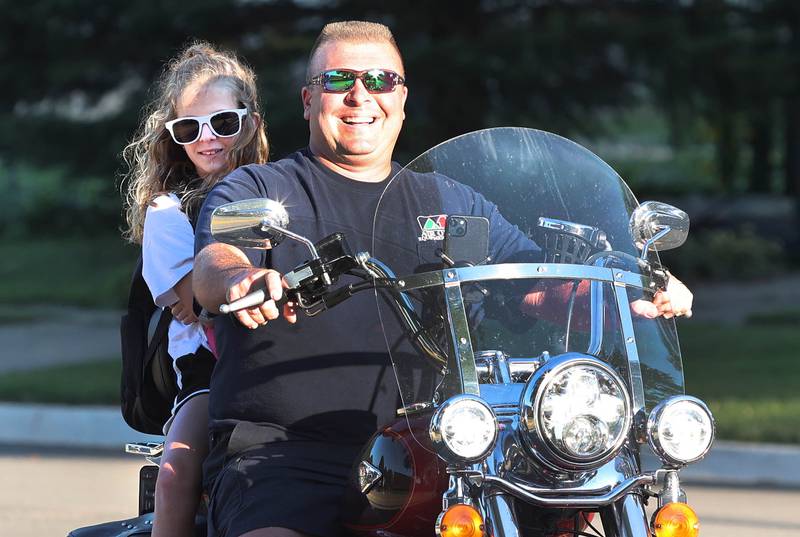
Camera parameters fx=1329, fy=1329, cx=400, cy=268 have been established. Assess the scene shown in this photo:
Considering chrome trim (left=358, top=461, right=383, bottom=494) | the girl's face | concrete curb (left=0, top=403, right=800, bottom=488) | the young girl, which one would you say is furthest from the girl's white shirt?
concrete curb (left=0, top=403, right=800, bottom=488)

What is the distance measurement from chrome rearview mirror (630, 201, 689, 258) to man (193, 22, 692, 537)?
30 centimetres

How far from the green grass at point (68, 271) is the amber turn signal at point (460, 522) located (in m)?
13.5

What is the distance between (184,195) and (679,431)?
6.03 feet

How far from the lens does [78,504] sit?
7086 mm

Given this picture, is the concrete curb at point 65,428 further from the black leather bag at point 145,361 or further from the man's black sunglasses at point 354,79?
the man's black sunglasses at point 354,79

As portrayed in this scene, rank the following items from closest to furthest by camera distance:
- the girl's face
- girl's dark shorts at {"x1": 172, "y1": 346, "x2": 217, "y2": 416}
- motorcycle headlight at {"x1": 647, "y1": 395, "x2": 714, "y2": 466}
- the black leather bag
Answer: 1. motorcycle headlight at {"x1": 647, "y1": 395, "x2": 714, "y2": 466}
2. girl's dark shorts at {"x1": 172, "y1": 346, "x2": 217, "y2": 416}
3. the black leather bag
4. the girl's face

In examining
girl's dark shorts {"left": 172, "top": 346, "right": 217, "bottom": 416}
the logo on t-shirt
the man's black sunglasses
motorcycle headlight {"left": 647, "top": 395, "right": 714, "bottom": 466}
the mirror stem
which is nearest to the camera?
motorcycle headlight {"left": 647, "top": 395, "right": 714, "bottom": 466}

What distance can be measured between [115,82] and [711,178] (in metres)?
17.6

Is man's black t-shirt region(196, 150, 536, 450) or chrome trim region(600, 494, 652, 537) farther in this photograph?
man's black t-shirt region(196, 150, 536, 450)

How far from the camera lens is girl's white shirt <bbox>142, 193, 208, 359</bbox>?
3594 mm

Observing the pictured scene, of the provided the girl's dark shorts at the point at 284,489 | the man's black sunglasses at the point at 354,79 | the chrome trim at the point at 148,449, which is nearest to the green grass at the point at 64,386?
the chrome trim at the point at 148,449

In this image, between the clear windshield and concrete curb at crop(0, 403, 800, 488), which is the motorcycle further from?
concrete curb at crop(0, 403, 800, 488)

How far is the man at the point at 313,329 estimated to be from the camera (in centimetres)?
285

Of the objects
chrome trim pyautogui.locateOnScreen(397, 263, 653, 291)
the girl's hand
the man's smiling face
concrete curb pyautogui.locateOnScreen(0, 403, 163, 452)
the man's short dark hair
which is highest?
the man's short dark hair
